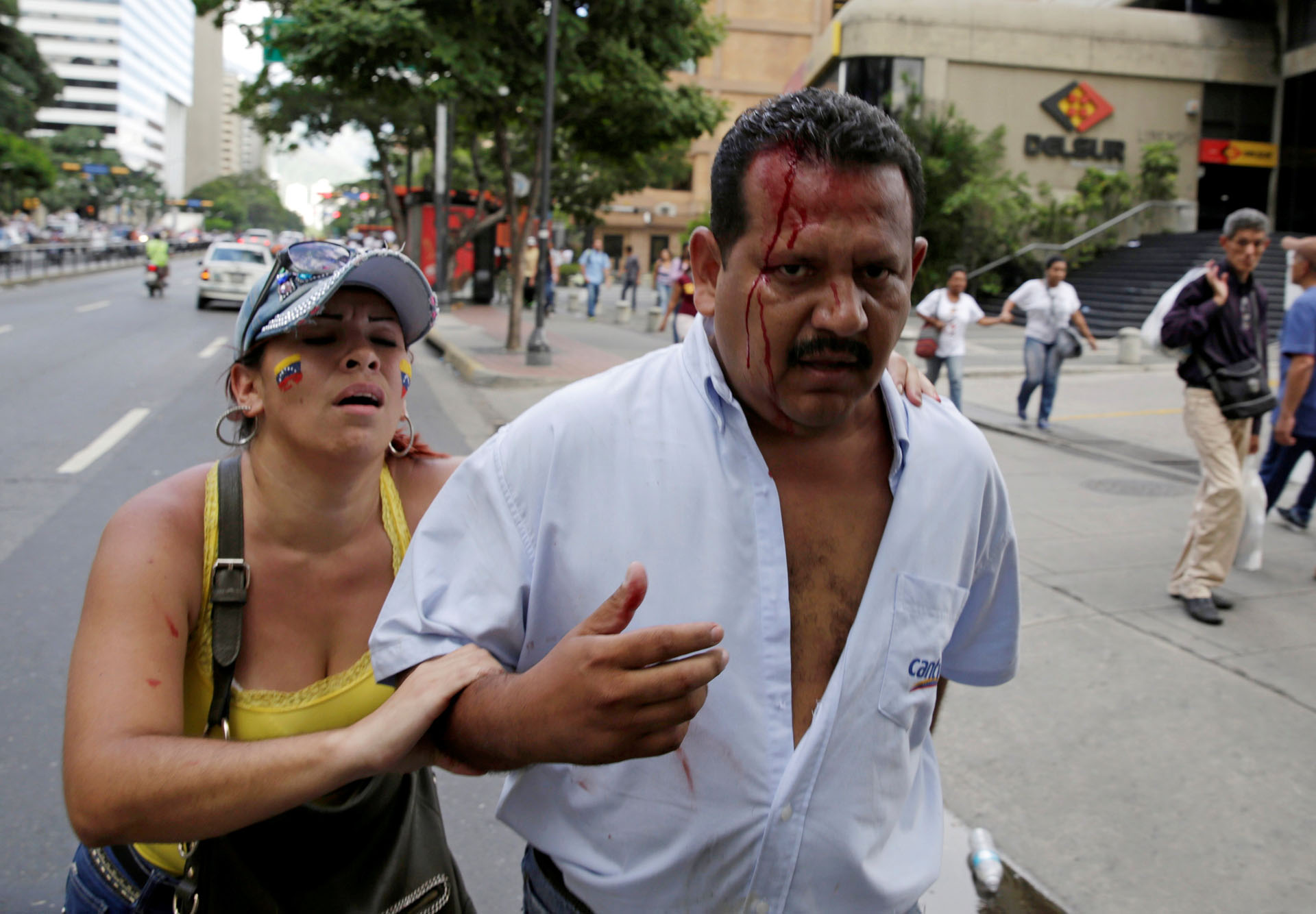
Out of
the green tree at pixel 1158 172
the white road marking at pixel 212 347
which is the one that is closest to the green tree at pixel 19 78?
the white road marking at pixel 212 347

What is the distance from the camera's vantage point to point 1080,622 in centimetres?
554

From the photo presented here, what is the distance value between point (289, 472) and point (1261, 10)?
37411 millimetres

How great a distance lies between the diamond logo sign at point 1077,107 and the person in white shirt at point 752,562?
3242 centimetres

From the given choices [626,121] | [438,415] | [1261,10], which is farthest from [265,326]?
[1261,10]

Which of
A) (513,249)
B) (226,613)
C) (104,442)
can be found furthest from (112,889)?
(513,249)

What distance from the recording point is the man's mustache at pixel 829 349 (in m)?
1.47

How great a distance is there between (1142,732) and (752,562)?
3.49 metres

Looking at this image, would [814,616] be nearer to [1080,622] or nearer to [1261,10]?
[1080,622]

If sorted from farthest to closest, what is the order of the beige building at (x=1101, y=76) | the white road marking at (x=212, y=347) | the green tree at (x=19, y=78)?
1. the green tree at (x=19, y=78)
2. the beige building at (x=1101, y=76)
3. the white road marking at (x=212, y=347)

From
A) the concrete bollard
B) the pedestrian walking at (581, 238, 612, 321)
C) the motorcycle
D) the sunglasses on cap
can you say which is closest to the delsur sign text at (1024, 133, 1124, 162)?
the pedestrian walking at (581, 238, 612, 321)

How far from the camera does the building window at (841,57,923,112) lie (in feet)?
97.2

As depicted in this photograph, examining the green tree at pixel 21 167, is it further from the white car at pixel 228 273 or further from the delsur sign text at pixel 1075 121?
the delsur sign text at pixel 1075 121

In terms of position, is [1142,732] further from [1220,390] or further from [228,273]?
[228,273]

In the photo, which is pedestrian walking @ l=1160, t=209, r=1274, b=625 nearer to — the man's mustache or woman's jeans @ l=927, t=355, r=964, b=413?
the man's mustache
